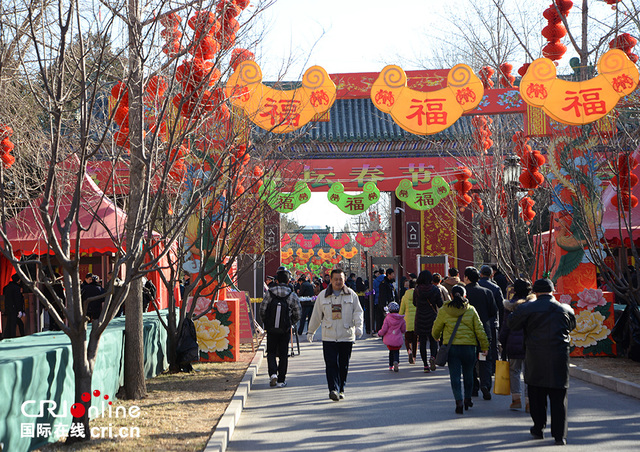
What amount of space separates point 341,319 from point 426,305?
3.09 meters

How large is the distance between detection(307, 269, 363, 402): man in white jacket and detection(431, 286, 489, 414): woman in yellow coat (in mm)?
1361

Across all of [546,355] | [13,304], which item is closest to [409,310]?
[546,355]

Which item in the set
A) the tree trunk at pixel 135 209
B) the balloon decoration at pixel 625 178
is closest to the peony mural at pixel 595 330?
the balloon decoration at pixel 625 178

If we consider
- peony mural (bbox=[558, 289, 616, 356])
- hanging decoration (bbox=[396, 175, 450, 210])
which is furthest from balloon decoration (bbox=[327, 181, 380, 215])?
peony mural (bbox=[558, 289, 616, 356])

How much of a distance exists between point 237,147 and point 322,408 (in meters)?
3.84

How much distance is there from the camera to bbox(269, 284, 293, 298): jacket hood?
1107 centimetres

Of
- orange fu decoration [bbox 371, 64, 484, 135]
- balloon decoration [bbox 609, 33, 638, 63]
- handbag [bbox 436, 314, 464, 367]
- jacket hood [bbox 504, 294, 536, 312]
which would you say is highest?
balloon decoration [bbox 609, 33, 638, 63]

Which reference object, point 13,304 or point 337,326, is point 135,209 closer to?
point 337,326

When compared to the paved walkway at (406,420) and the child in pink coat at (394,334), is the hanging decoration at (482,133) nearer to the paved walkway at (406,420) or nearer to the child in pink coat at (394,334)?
the child in pink coat at (394,334)

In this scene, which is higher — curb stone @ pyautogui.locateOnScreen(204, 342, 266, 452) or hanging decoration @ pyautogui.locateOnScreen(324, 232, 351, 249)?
hanging decoration @ pyautogui.locateOnScreen(324, 232, 351, 249)

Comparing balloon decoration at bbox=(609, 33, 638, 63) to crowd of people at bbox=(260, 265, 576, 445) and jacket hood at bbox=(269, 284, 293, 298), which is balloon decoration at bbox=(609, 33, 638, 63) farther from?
jacket hood at bbox=(269, 284, 293, 298)

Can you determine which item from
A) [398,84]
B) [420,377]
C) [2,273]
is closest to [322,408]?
[420,377]

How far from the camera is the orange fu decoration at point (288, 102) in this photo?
35.6 ft

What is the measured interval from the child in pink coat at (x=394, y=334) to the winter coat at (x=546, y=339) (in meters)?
5.36
